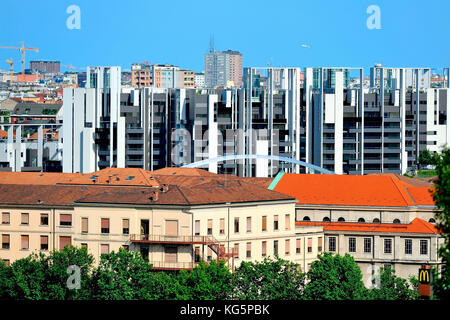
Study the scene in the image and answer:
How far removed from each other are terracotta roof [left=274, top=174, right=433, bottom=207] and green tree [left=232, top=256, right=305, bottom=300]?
22925mm

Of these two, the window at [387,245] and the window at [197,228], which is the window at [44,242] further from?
the window at [387,245]

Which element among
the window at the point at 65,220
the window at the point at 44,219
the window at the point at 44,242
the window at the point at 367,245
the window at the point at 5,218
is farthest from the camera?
the window at the point at 367,245

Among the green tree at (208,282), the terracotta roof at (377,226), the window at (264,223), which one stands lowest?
the green tree at (208,282)

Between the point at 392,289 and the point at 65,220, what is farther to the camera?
the point at 65,220

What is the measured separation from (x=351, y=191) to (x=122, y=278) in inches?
1315

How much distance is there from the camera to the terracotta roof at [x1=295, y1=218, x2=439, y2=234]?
4377 inches

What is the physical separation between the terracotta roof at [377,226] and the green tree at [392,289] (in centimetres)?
1407

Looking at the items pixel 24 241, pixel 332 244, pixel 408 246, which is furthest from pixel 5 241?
pixel 408 246

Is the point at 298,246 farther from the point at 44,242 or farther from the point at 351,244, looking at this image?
the point at 44,242

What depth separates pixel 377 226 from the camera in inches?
4471

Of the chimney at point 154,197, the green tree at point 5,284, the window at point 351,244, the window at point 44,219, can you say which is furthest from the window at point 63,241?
the window at point 351,244

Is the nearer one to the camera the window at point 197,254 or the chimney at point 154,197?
the window at point 197,254

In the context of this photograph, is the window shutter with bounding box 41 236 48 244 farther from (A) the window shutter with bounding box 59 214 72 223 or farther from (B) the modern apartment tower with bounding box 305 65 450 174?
(B) the modern apartment tower with bounding box 305 65 450 174

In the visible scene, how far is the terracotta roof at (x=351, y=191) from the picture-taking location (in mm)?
115562
